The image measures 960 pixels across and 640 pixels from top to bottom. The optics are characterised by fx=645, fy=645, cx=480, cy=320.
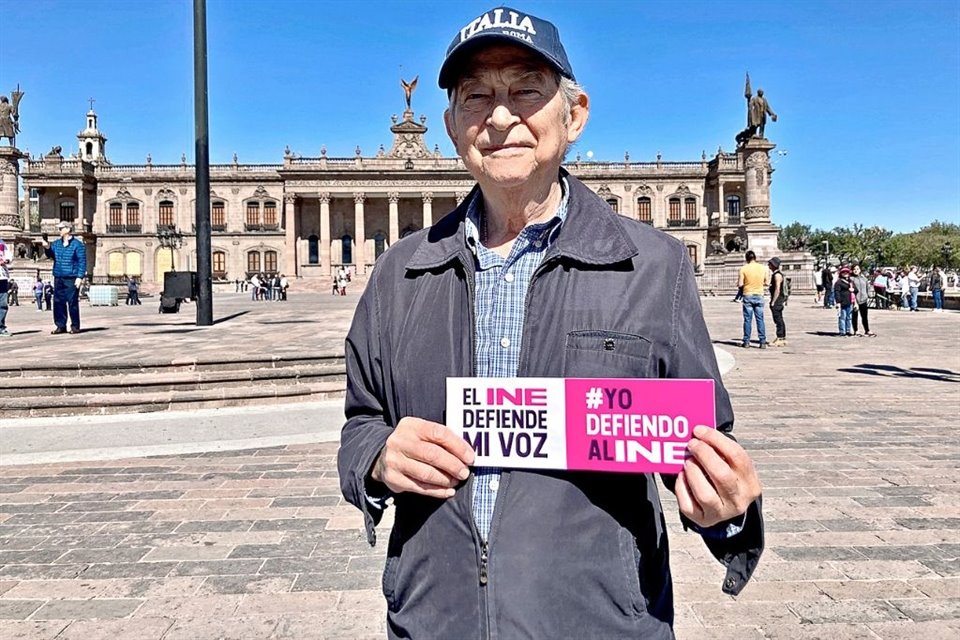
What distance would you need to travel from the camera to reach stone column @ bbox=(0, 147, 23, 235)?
44.5m

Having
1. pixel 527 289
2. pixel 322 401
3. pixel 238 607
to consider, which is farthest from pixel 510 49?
pixel 322 401

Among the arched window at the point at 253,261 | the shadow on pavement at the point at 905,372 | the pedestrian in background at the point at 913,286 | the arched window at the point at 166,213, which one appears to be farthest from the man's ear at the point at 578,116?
the arched window at the point at 166,213

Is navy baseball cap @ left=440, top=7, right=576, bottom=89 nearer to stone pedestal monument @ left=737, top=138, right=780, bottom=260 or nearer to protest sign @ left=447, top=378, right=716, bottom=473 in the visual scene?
protest sign @ left=447, top=378, right=716, bottom=473

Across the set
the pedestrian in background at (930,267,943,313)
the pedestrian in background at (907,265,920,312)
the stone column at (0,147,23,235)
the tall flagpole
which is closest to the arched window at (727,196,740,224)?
the pedestrian in background at (930,267,943,313)

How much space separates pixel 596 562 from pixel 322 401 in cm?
715

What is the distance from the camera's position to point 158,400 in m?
7.53

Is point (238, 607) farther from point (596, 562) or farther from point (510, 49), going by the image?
point (510, 49)

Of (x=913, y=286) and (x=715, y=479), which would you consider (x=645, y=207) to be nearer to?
(x=913, y=286)

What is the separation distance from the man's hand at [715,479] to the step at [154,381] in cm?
750

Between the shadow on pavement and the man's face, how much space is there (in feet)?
32.9

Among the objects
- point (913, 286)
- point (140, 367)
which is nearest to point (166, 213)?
point (913, 286)

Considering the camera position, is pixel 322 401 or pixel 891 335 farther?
Result: pixel 891 335

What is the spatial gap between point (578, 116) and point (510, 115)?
25cm

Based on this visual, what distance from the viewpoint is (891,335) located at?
51.4ft
